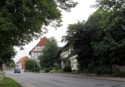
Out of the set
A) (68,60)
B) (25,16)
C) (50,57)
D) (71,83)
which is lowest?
(71,83)

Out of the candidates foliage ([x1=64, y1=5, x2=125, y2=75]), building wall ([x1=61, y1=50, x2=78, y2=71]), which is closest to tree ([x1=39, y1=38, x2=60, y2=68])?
building wall ([x1=61, y1=50, x2=78, y2=71])

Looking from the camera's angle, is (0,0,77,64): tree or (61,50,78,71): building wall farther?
(61,50,78,71): building wall

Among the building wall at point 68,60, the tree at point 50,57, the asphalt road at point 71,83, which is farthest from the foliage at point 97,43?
the tree at point 50,57

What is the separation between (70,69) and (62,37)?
18047 millimetres

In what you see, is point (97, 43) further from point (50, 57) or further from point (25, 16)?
point (50, 57)

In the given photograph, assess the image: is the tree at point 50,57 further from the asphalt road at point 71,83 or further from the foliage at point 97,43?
the asphalt road at point 71,83

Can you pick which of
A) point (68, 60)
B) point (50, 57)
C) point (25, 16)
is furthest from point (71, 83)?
point (50, 57)

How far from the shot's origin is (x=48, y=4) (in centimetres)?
1808

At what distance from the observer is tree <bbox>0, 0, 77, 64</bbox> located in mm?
17281

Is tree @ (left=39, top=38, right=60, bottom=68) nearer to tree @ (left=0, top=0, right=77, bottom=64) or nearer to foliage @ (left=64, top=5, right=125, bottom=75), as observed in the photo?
foliage @ (left=64, top=5, right=125, bottom=75)

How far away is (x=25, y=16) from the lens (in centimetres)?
1891

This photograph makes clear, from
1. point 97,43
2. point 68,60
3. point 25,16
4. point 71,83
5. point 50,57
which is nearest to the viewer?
point 25,16

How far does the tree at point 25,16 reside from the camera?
56.7 ft

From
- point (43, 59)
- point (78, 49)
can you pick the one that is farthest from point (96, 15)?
point (43, 59)
